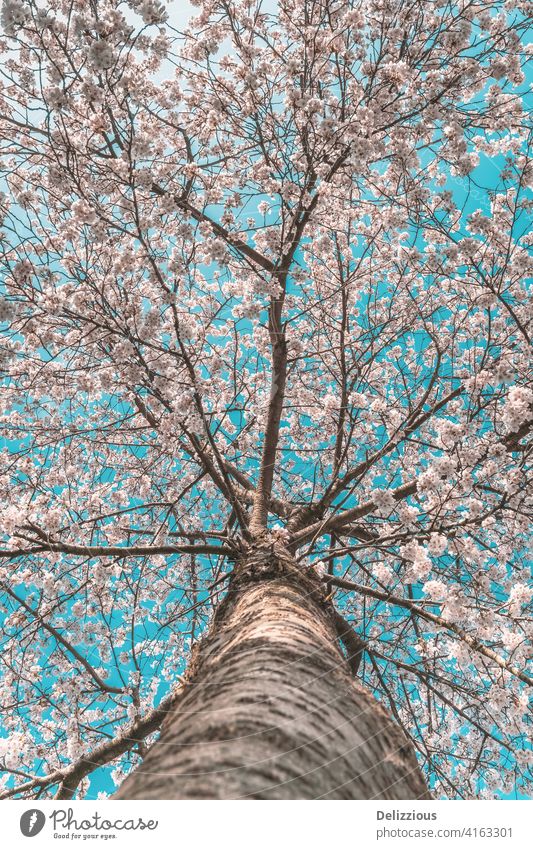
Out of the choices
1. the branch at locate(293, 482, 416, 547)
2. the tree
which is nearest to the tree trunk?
the tree

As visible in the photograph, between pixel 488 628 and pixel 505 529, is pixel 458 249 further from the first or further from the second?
pixel 505 529

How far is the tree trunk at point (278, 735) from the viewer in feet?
2.90

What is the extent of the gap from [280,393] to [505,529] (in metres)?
2.66

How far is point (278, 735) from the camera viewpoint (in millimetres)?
986

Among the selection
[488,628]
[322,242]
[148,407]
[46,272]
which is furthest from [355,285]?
[488,628]
